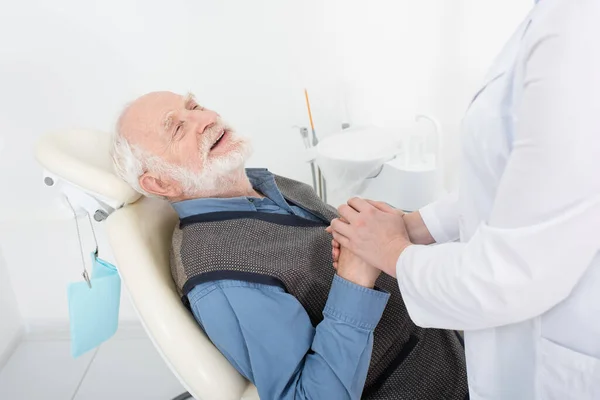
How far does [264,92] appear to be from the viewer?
79.6 inches

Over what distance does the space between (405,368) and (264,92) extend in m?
1.26

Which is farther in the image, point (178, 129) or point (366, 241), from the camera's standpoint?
point (178, 129)

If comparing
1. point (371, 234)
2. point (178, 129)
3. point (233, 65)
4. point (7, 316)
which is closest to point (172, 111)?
point (178, 129)

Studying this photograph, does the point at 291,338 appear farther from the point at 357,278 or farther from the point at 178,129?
the point at 178,129

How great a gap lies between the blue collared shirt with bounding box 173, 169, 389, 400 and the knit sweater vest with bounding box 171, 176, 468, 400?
0.05m

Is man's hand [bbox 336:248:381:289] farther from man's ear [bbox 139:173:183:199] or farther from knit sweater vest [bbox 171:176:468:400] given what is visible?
man's ear [bbox 139:173:183:199]

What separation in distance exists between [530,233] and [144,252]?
75cm

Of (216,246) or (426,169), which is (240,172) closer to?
(216,246)

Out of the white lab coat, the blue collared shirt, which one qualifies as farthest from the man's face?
the white lab coat

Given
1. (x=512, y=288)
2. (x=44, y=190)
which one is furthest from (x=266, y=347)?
(x=44, y=190)

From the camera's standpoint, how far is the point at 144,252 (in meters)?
1.06

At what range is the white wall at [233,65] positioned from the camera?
1.88m

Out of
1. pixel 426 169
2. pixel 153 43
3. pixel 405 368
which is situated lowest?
pixel 405 368

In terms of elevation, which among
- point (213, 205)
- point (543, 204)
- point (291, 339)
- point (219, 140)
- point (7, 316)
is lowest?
point (7, 316)
